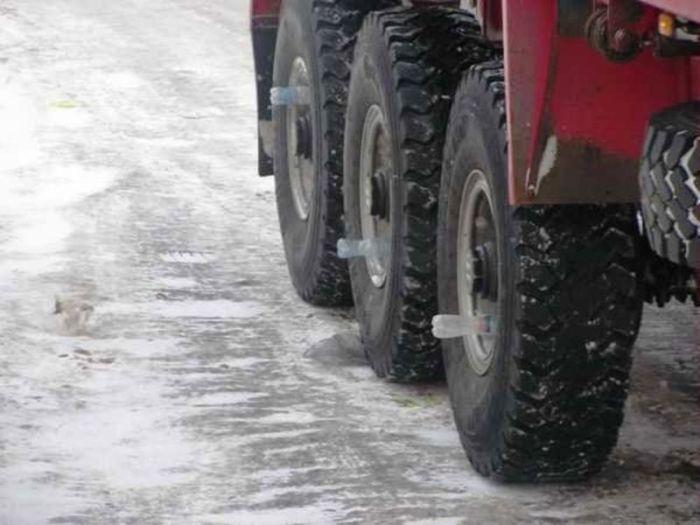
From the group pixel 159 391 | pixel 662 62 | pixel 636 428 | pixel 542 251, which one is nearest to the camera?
pixel 662 62

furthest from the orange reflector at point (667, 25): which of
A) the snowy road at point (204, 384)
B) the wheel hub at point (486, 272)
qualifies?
the snowy road at point (204, 384)

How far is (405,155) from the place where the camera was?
6.78 metres

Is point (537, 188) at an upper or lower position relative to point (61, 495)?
upper

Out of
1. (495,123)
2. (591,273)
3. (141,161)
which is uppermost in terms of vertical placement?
(495,123)

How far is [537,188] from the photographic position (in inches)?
215

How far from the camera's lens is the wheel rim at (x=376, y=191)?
7215 mm

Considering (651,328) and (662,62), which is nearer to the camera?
(662,62)

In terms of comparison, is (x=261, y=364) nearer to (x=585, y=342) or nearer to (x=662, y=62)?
(x=585, y=342)

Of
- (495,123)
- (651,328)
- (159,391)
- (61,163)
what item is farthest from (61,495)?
(61,163)

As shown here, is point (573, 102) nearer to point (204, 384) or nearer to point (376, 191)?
point (376, 191)

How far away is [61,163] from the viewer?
11.4m

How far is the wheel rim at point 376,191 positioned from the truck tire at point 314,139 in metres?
0.48

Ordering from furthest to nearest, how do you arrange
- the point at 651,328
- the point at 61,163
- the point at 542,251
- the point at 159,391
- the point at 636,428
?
the point at 61,163
the point at 651,328
the point at 159,391
the point at 636,428
the point at 542,251

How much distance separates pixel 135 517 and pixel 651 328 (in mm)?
2709
